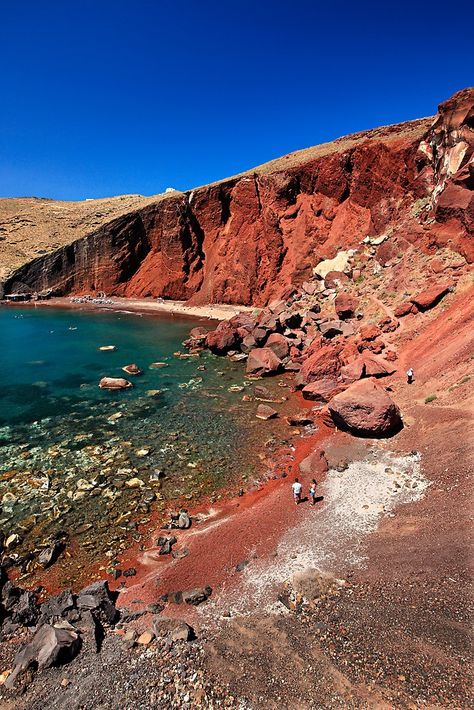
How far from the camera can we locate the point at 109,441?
Answer: 21828 mm

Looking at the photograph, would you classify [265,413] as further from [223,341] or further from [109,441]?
[223,341]

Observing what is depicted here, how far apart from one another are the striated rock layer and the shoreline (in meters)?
2.30

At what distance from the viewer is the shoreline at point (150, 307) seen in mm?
63237

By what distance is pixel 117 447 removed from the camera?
21.1 m

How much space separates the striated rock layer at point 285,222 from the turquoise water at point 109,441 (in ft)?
77.8

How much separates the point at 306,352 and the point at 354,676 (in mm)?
28198

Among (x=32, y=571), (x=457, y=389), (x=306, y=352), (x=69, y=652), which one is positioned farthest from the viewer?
(x=306, y=352)

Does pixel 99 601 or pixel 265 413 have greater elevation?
pixel 265 413

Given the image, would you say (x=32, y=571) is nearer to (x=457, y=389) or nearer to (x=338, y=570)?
(x=338, y=570)

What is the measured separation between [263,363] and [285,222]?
117 ft

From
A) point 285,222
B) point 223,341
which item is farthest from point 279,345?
point 285,222

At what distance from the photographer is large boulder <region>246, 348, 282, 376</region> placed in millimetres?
33156

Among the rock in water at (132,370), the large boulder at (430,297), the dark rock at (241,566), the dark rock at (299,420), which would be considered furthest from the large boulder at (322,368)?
the dark rock at (241,566)

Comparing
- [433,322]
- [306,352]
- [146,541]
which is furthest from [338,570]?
[306,352]
